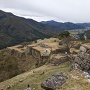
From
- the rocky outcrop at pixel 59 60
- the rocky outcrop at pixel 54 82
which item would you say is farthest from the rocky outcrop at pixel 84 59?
the rocky outcrop at pixel 59 60

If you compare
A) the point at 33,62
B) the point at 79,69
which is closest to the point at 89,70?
the point at 79,69

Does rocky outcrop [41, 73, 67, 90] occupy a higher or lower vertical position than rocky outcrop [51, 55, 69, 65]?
higher

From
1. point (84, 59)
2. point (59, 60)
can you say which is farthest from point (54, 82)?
point (59, 60)

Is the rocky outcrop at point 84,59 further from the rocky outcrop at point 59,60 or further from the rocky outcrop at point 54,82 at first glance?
the rocky outcrop at point 59,60

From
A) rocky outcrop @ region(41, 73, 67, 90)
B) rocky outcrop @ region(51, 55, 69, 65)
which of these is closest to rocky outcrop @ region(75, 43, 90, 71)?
rocky outcrop @ region(41, 73, 67, 90)

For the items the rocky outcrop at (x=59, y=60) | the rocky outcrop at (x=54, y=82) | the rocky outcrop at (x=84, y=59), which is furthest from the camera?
the rocky outcrop at (x=59, y=60)

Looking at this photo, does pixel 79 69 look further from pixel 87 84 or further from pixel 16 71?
pixel 16 71

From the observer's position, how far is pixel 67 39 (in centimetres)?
8012

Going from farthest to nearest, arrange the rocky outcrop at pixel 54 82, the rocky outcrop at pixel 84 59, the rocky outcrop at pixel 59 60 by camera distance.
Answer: the rocky outcrop at pixel 59 60
the rocky outcrop at pixel 84 59
the rocky outcrop at pixel 54 82

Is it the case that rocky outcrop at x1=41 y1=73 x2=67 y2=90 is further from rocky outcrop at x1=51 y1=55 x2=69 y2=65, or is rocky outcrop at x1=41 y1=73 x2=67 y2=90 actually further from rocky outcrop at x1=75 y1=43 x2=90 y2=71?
rocky outcrop at x1=51 y1=55 x2=69 y2=65

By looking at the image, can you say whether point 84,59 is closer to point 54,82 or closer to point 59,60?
point 54,82

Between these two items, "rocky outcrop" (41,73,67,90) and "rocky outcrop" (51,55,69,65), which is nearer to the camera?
"rocky outcrop" (41,73,67,90)

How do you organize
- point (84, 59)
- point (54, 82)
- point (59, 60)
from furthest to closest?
point (59, 60)
point (84, 59)
point (54, 82)

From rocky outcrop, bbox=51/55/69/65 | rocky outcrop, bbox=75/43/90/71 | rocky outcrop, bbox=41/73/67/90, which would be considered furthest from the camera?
rocky outcrop, bbox=51/55/69/65
